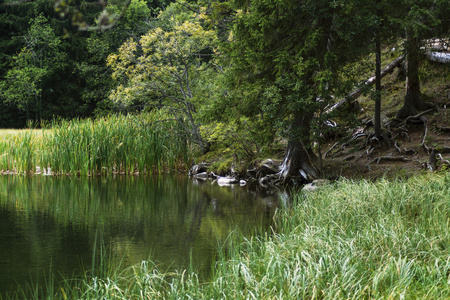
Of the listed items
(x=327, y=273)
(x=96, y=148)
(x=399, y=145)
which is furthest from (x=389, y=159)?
(x=327, y=273)

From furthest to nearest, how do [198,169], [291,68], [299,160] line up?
[198,169] → [299,160] → [291,68]

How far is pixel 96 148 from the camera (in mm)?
13680

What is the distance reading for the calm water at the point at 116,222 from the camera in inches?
207

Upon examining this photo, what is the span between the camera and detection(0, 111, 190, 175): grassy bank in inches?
539

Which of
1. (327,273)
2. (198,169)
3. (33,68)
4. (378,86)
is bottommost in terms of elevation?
(198,169)

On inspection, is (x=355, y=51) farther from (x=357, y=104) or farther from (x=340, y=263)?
(x=340, y=263)

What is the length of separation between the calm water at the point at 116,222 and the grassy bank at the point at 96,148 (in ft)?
4.59

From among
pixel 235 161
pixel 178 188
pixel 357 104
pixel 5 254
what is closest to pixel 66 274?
pixel 5 254

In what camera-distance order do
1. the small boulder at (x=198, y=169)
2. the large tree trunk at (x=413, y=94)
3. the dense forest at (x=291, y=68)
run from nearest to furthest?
the dense forest at (x=291, y=68)
the large tree trunk at (x=413, y=94)
the small boulder at (x=198, y=169)

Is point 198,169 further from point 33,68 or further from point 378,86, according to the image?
point 33,68

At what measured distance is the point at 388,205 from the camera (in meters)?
5.72

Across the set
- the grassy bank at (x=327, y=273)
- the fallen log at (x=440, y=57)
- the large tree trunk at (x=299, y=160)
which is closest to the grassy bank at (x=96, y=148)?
the large tree trunk at (x=299, y=160)

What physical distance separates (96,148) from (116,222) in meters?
6.66

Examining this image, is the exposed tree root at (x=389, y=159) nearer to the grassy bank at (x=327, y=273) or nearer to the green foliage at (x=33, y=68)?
the grassy bank at (x=327, y=273)
